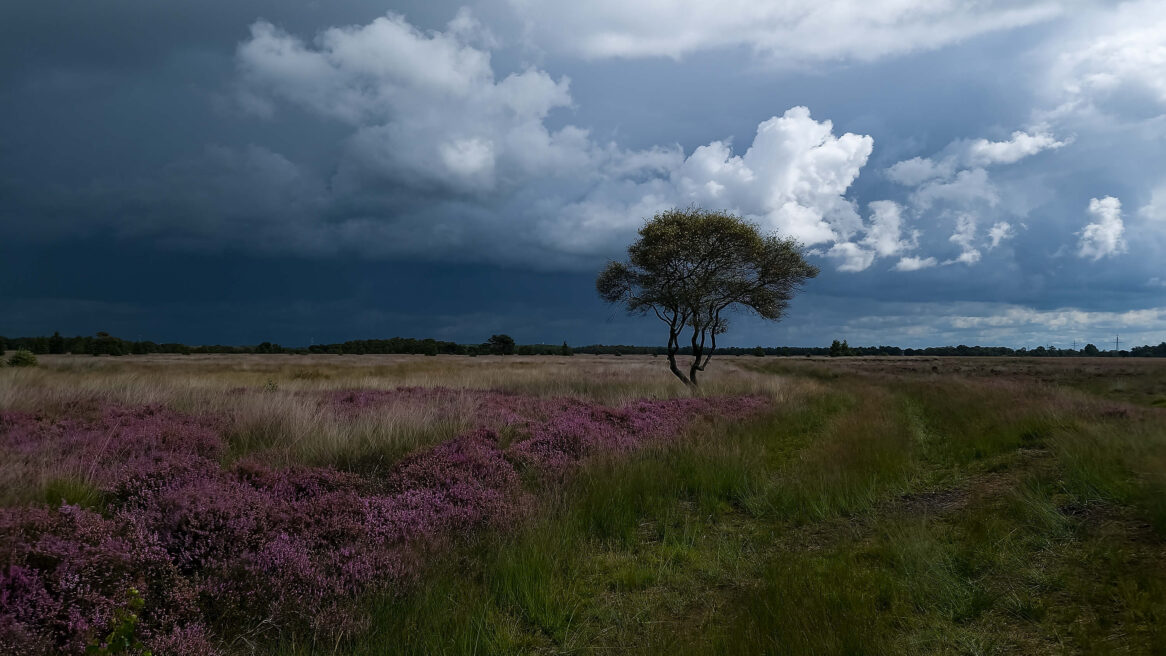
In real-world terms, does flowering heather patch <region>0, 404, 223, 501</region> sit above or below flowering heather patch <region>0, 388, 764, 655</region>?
above

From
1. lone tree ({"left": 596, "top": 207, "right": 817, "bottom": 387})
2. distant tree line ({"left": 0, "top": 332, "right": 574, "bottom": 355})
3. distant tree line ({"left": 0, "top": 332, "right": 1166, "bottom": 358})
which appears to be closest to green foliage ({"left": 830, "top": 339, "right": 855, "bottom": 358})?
distant tree line ({"left": 0, "top": 332, "right": 1166, "bottom": 358})

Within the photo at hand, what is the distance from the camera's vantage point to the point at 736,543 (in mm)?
A: 6090

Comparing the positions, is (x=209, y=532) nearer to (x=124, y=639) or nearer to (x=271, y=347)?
(x=124, y=639)

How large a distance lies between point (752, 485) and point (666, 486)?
1550mm

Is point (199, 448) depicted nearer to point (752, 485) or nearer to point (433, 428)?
point (433, 428)

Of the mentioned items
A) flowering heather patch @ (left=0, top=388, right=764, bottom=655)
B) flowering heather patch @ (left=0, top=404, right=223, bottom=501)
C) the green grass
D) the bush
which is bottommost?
the green grass

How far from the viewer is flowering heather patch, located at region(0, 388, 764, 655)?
10.8 ft

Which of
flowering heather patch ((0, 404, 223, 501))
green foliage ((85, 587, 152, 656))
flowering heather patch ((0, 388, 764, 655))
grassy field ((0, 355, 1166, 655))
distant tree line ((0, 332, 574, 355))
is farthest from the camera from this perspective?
distant tree line ((0, 332, 574, 355))

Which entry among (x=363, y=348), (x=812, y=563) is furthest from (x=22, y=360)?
(x=363, y=348)

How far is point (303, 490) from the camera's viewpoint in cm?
588

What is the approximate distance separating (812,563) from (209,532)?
5641 millimetres

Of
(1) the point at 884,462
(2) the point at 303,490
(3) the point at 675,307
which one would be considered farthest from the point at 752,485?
(3) the point at 675,307

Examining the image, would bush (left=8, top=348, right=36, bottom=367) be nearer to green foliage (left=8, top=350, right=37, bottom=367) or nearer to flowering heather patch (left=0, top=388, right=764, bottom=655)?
green foliage (left=8, top=350, right=37, bottom=367)

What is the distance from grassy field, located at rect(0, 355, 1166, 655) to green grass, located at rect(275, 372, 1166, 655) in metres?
0.03
